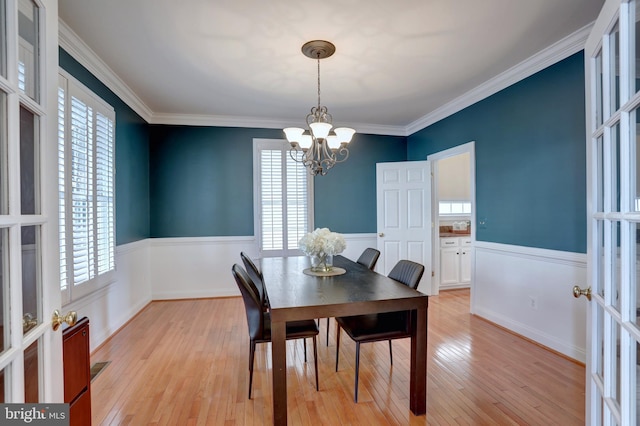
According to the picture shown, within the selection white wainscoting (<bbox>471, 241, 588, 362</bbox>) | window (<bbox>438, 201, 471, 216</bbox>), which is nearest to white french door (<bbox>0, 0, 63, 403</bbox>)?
white wainscoting (<bbox>471, 241, 588, 362</bbox>)

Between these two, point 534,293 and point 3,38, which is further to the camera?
point 534,293

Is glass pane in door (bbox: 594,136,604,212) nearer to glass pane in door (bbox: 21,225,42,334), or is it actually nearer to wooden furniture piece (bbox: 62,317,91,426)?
glass pane in door (bbox: 21,225,42,334)

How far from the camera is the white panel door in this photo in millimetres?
4527

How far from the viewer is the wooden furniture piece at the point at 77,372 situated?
4.28 feet

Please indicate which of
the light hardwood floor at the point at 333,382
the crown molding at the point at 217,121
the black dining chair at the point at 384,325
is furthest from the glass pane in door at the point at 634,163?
the crown molding at the point at 217,121

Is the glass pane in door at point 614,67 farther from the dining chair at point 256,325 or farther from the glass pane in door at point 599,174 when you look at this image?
the dining chair at point 256,325

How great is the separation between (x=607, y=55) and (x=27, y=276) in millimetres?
2091

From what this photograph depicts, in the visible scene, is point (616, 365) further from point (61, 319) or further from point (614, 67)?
point (61, 319)

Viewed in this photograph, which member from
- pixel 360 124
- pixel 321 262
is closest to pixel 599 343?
pixel 321 262

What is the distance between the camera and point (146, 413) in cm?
194

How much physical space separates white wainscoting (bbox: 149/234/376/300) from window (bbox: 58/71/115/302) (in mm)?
1404

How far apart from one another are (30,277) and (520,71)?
3.90m

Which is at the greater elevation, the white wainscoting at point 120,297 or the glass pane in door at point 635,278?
the glass pane in door at point 635,278

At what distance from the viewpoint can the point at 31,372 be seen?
2.97 ft
